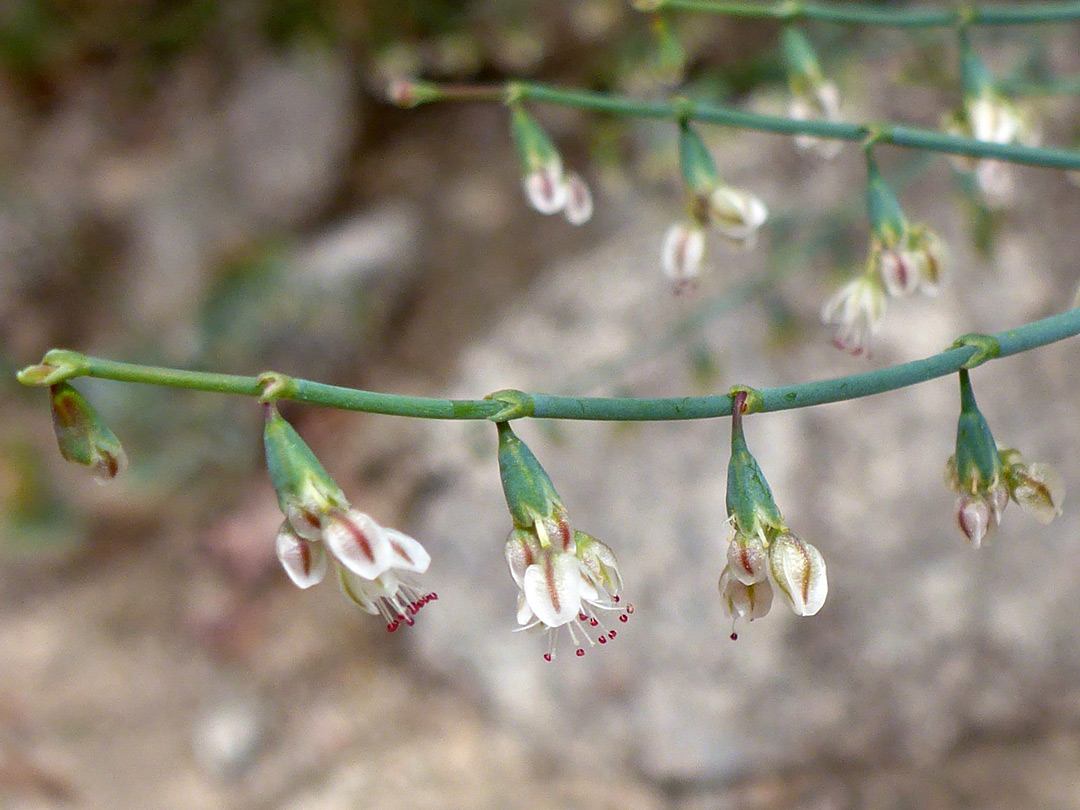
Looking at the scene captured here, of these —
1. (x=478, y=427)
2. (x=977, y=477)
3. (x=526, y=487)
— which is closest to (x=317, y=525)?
(x=526, y=487)

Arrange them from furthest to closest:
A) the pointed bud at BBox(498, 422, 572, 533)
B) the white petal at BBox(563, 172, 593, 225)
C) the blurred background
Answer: the blurred background < the white petal at BBox(563, 172, 593, 225) < the pointed bud at BBox(498, 422, 572, 533)

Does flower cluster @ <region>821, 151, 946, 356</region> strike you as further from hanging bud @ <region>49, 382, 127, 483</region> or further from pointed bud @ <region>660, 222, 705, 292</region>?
hanging bud @ <region>49, 382, 127, 483</region>

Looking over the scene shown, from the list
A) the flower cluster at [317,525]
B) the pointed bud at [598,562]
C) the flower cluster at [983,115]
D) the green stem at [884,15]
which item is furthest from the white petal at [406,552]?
the flower cluster at [983,115]

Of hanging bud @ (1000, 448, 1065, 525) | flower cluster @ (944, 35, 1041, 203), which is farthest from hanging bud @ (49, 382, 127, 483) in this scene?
flower cluster @ (944, 35, 1041, 203)

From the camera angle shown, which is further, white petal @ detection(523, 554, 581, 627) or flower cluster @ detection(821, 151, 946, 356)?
flower cluster @ detection(821, 151, 946, 356)

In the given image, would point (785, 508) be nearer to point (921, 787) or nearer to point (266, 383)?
point (921, 787)

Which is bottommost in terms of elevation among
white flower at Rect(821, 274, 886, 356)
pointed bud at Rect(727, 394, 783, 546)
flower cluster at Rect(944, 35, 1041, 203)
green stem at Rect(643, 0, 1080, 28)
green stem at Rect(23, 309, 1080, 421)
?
pointed bud at Rect(727, 394, 783, 546)
